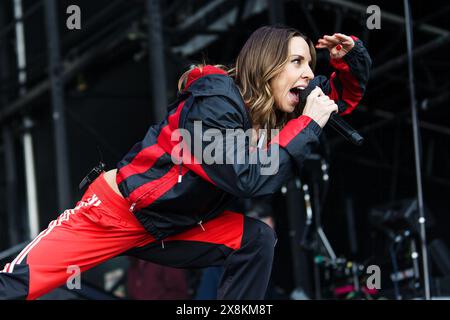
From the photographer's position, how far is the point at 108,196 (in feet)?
9.73

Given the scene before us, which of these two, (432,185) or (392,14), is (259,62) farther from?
(432,185)

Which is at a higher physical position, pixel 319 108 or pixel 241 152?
pixel 319 108

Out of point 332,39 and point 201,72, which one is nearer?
point 201,72

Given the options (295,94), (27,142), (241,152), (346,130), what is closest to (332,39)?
(295,94)

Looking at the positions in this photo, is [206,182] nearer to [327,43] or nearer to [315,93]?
[315,93]

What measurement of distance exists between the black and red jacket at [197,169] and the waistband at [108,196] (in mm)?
45

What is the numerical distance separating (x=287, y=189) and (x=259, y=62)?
10.6 ft

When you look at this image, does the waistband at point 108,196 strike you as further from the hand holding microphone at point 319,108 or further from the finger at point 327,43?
the finger at point 327,43

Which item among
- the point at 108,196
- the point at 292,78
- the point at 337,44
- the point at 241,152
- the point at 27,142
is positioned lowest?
the point at 108,196

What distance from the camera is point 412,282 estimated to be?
5094 mm

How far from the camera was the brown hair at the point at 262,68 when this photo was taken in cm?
291

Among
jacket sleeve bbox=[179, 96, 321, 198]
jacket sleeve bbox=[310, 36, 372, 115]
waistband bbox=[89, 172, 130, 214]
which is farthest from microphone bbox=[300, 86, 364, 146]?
waistband bbox=[89, 172, 130, 214]

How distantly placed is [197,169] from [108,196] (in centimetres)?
45

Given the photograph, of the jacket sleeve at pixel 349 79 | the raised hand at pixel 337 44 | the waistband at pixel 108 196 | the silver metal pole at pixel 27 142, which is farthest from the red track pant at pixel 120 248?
the silver metal pole at pixel 27 142
